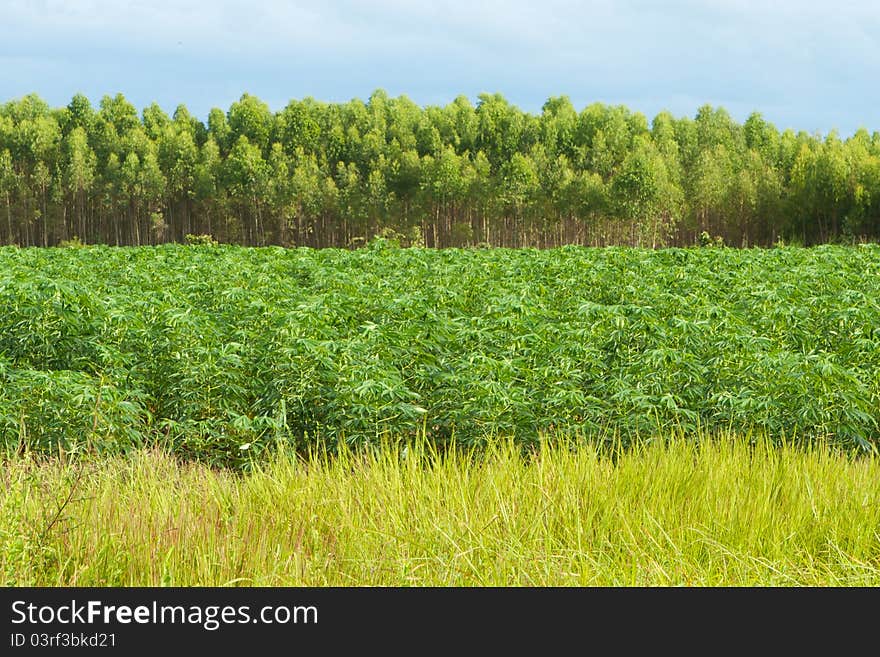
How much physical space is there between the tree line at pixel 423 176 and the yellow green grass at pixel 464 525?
→ 188 ft

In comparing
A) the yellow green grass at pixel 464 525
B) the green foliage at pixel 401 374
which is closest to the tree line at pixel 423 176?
the green foliage at pixel 401 374

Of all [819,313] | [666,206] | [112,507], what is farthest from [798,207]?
[112,507]

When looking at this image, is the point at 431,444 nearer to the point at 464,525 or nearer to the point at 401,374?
the point at 401,374

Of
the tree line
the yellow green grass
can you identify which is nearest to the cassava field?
the yellow green grass

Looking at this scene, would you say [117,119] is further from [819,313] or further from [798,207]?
[819,313]

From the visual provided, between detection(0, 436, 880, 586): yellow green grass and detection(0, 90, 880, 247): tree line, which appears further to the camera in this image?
detection(0, 90, 880, 247): tree line

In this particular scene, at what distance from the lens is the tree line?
212 ft

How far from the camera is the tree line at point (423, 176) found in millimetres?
64688

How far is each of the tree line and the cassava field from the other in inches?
2106

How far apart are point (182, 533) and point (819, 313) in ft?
33.5

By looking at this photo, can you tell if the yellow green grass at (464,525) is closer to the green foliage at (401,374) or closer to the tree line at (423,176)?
the green foliage at (401,374)

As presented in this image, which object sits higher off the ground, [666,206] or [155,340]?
[666,206]

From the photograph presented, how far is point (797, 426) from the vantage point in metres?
7.18

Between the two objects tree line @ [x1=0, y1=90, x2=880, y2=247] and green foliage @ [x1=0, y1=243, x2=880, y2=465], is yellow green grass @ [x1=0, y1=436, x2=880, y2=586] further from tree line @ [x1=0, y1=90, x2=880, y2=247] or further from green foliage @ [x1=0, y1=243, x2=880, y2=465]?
tree line @ [x1=0, y1=90, x2=880, y2=247]
